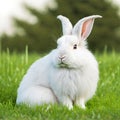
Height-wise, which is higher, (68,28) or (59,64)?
(68,28)

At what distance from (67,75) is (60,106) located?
1.63 feet

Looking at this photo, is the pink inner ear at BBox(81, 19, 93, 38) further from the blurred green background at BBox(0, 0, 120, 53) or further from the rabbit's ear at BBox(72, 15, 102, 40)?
the blurred green background at BBox(0, 0, 120, 53)

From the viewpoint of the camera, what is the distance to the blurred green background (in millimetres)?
46719

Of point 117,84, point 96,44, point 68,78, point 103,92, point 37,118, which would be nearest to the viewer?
point 37,118

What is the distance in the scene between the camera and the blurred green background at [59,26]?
153ft

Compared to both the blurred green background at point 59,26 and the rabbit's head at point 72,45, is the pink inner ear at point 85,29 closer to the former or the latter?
the rabbit's head at point 72,45

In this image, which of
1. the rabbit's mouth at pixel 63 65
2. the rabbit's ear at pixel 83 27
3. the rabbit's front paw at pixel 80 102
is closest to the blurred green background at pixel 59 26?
the rabbit's ear at pixel 83 27

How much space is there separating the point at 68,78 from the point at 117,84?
8.00 ft

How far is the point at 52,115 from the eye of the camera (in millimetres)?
7641

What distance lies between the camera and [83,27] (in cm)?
842

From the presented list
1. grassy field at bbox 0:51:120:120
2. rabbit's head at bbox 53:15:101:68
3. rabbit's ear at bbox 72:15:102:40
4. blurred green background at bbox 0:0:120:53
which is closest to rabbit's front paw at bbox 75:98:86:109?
grassy field at bbox 0:51:120:120

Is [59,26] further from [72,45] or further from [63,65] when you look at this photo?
[63,65]

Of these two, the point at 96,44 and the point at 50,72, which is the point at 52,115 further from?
the point at 96,44

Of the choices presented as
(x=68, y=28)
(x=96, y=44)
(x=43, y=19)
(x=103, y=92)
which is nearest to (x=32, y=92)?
(x=68, y=28)
